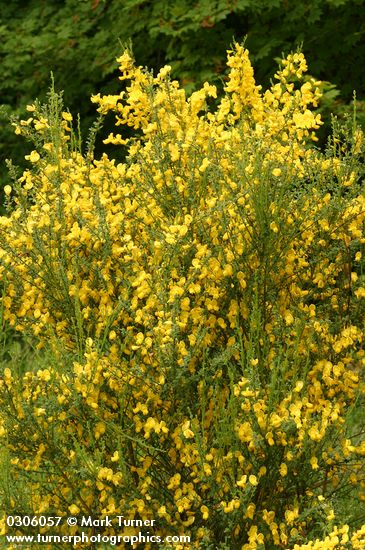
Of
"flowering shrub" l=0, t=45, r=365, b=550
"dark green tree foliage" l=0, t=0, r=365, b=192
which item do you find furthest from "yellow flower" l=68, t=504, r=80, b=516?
"dark green tree foliage" l=0, t=0, r=365, b=192

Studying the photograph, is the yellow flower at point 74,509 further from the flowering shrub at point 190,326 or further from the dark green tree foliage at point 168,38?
the dark green tree foliage at point 168,38

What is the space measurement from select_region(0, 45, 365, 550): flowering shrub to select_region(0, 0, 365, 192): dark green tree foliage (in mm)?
3358

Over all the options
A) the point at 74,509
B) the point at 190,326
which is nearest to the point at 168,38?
the point at 190,326

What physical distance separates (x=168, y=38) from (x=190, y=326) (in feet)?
15.5

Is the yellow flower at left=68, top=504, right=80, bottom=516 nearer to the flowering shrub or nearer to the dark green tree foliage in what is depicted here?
the flowering shrub

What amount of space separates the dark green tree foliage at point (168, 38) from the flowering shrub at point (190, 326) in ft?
11.0

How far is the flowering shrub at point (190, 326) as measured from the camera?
3.04 metres

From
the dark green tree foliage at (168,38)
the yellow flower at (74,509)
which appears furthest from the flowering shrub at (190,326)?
the dark green tree foliage at (168,38)

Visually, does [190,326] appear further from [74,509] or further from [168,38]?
[168,38]

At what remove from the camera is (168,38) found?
24.4 feet

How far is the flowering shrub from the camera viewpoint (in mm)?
3045

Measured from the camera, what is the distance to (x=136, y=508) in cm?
319

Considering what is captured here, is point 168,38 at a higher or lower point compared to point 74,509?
higher

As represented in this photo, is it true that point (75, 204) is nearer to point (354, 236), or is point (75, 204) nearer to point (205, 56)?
point (354, 236)
